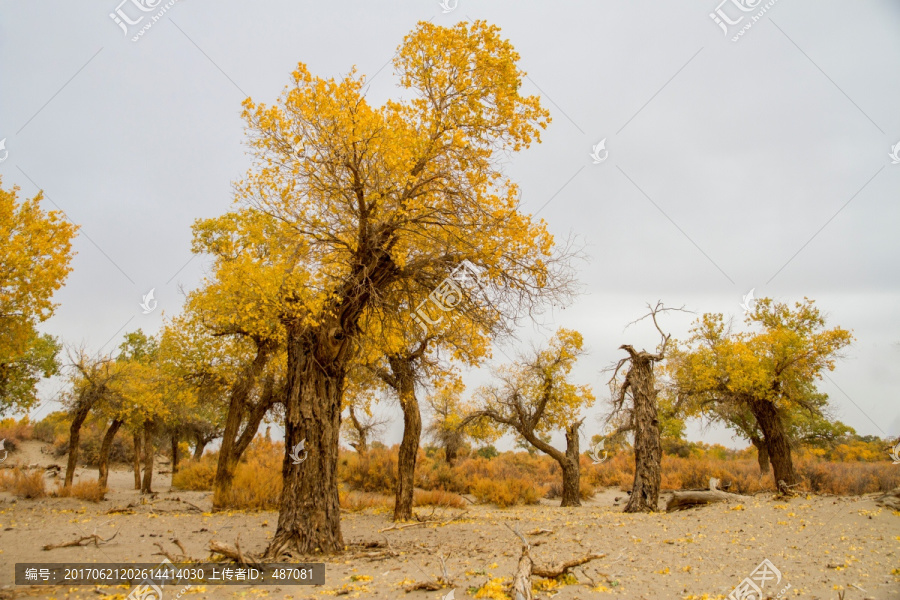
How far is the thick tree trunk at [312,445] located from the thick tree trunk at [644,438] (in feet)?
25.3

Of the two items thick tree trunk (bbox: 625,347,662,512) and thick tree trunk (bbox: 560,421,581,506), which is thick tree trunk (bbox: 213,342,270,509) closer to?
thick tree trunk (bbox: 625,347,662,512)

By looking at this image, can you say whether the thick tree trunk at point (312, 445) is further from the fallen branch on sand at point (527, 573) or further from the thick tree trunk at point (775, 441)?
the thick tree trunk at point (775, 441)

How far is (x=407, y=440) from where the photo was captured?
1205 cm

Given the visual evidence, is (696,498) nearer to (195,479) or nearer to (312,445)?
(312,445)

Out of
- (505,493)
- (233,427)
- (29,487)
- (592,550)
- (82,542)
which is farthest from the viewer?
(505,493)

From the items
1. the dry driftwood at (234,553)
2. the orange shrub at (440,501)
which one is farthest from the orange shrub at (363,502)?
the dry driftwood at (234,553)

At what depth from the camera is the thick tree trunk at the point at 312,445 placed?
695cm

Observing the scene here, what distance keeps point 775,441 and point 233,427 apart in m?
17.9

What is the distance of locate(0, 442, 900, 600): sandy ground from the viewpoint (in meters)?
4.95

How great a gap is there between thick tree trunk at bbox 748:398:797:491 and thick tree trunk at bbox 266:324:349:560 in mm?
15852

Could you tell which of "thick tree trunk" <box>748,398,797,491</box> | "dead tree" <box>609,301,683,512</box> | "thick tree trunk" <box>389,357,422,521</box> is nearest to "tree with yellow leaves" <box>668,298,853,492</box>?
"thick tree trunk" <box>748,398,797,491</box>

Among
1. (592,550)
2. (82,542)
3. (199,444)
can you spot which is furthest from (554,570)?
(199,444)

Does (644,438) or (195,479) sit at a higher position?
(644,438)

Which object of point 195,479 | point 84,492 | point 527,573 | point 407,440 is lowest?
point 195,479
